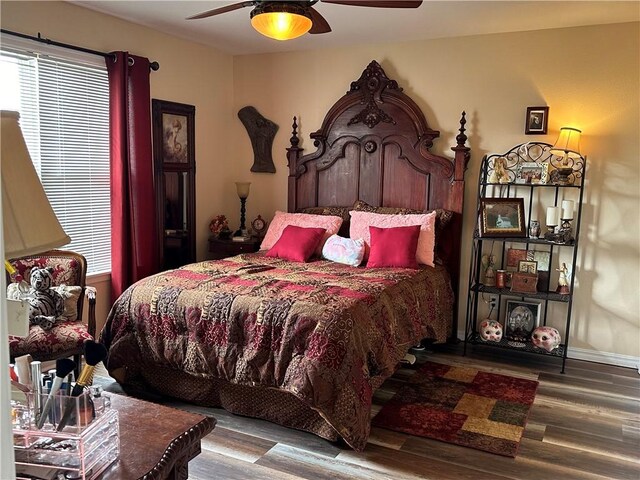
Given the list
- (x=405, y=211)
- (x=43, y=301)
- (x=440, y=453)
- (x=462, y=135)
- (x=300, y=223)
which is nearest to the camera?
(x=440, y=453)

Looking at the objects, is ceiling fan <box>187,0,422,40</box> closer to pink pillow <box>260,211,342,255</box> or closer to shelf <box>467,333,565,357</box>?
pink pillow <box>260,211,342,255</box>

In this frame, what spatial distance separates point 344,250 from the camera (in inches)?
164

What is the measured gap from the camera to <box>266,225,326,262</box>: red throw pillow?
13.8 feet

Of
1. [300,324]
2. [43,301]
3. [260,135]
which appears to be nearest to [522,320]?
[300,324]

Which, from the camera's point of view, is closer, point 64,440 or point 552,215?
point 64,440

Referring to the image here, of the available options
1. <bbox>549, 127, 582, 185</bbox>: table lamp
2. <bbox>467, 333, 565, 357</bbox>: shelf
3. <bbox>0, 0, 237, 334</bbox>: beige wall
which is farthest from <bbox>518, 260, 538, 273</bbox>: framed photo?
<bbox>0, 0, 237, 334</bbox>: beige wall

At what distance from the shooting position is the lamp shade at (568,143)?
3959mm

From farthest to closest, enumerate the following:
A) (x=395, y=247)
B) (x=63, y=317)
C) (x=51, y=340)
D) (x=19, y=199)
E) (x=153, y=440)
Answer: (x=395, y=247)
(x=63, y=317)
(x=51, y=340)
(x=153, y=440)
(x=19, y=199)

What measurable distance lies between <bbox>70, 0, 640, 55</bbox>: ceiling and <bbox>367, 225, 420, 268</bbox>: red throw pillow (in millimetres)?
1541

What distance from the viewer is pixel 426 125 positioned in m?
4.51

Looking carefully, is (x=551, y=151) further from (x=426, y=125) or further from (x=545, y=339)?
(x=545, y=339)

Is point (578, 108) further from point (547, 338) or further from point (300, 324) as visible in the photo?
point (300, 324)

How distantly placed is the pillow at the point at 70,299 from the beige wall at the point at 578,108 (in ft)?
9.57

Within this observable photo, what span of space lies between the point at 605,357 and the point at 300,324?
8.89 feet
